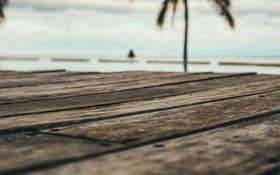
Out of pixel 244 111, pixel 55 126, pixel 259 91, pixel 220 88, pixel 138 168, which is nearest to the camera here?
pixel 138 168

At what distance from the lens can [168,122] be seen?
1.42 meters

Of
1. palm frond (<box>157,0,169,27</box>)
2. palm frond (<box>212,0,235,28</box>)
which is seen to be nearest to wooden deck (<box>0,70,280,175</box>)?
palm frond (<box>157,0,169,27</box>)

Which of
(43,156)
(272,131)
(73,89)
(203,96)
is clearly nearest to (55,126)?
(43,156)

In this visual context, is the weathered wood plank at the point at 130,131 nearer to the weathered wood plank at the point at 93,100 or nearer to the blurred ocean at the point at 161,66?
the weathered wood plank at the point at 93,100

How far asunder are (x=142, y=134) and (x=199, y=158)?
0.28m

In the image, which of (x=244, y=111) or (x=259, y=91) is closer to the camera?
(x=244, y=111)

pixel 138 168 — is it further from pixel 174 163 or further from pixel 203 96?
pixel 203 96

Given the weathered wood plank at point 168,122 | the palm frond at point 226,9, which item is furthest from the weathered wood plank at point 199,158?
the palm frond at point 226,9

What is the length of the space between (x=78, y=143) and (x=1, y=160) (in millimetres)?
218

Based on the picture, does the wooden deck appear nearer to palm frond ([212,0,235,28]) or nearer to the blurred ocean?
the blurred ocean

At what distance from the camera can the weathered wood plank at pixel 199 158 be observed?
88cm

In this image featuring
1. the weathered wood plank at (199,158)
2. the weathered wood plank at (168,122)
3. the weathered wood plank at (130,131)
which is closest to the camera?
the weathered wood plank at (199,158)

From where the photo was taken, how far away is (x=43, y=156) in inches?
39.2

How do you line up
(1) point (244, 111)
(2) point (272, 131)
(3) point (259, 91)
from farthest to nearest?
1. (3) point (259, 91)
2. (1) point (244, 111)
3. (2) point (272, 131)
